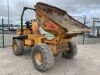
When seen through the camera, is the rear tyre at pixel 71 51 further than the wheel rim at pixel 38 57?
Yes

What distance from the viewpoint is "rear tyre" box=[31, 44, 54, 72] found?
8062 mm

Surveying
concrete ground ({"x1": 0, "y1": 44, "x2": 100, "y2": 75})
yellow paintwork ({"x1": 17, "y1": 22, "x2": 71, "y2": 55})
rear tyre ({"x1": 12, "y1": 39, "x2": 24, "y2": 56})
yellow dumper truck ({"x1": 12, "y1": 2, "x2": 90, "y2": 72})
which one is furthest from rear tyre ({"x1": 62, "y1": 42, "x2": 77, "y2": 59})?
rear tyre ({"x1": 12, "y1": 39, "x2": 24, "y2": 56})

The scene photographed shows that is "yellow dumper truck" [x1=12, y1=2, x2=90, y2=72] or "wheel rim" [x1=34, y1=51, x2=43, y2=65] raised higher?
"yellow dumper truck" [x1=12, y1=2, x2=90, y2=72]

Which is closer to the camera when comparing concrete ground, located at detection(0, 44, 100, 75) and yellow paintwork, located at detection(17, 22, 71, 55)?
concrete ground, located at detection(0, 44, 100, 75)

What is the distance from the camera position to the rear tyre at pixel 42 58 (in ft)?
26.5

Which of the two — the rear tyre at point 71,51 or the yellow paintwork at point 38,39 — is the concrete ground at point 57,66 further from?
the yellow paintwork at point 38,39

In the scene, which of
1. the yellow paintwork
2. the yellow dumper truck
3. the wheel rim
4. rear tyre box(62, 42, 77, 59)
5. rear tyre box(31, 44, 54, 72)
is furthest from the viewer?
rear tyre box(62, 42, 77, 59)

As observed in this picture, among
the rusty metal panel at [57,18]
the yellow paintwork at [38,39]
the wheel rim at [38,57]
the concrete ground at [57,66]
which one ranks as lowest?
the concrete ground at [57,66]

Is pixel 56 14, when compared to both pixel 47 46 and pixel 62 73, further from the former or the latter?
pixel 62 73

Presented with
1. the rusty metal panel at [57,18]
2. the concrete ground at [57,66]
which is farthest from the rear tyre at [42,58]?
the rusty metal panel at [57,18]

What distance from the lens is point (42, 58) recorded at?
827 centimetres

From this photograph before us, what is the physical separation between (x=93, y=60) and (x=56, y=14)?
293cm

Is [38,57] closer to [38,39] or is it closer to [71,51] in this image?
[38,39]

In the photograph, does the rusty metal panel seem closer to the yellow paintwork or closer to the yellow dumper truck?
the yellow dumper truck
